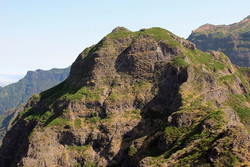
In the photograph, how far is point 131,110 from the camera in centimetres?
10925

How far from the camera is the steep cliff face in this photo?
82.5 m

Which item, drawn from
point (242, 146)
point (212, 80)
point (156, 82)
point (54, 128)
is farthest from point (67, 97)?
point (242, 146)

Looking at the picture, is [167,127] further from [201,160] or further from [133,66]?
[133,66]


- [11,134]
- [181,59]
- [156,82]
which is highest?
[181,59]

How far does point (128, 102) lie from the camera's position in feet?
361

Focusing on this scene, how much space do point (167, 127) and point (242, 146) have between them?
94.6 feet

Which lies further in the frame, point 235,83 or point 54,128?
point 235,83

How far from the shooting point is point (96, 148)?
4001 inches

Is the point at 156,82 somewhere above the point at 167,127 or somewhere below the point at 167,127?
above

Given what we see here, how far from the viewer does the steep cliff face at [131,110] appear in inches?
3248

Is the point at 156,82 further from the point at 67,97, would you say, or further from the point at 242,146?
the point at 242,146

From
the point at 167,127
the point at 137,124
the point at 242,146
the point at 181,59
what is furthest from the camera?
the point at 181,59

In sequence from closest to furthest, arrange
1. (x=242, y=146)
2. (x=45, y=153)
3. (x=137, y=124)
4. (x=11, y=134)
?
(x=242, y=146) < (x=45, y=153) < (x=137, y=124) < (x=11, y=134)

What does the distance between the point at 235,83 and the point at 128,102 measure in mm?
57150
